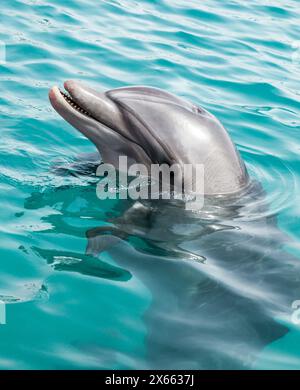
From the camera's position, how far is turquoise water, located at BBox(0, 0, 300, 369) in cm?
523

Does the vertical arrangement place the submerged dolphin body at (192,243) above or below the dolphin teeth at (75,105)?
below

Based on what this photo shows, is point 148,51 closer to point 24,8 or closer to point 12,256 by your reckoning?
point 24,8

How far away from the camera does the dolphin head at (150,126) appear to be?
664 centimetres

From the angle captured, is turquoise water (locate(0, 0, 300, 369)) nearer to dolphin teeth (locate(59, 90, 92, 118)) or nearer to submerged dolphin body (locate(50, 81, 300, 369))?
submerged dolphin body (locate(50, 81, 300, 369))

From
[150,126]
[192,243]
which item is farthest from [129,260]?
[150,126]

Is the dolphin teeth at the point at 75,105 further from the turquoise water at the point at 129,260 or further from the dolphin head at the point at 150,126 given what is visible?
the turquoise water at the point at 129,260

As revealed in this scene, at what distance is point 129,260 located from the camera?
6.16 m

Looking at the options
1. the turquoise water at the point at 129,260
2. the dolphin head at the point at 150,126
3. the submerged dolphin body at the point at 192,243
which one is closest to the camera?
the turquoise water at the point at 129,260

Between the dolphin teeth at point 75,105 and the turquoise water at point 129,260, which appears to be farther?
the dolphin teeth at point 75,105

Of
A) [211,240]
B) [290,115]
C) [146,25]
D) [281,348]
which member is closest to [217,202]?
[211,240]

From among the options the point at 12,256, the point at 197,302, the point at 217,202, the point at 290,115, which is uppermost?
the point at 290,115

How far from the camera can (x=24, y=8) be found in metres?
14.0

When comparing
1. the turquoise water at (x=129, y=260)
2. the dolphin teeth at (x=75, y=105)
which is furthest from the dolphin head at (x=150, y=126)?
the turquoise water at (x=129, y=260)
